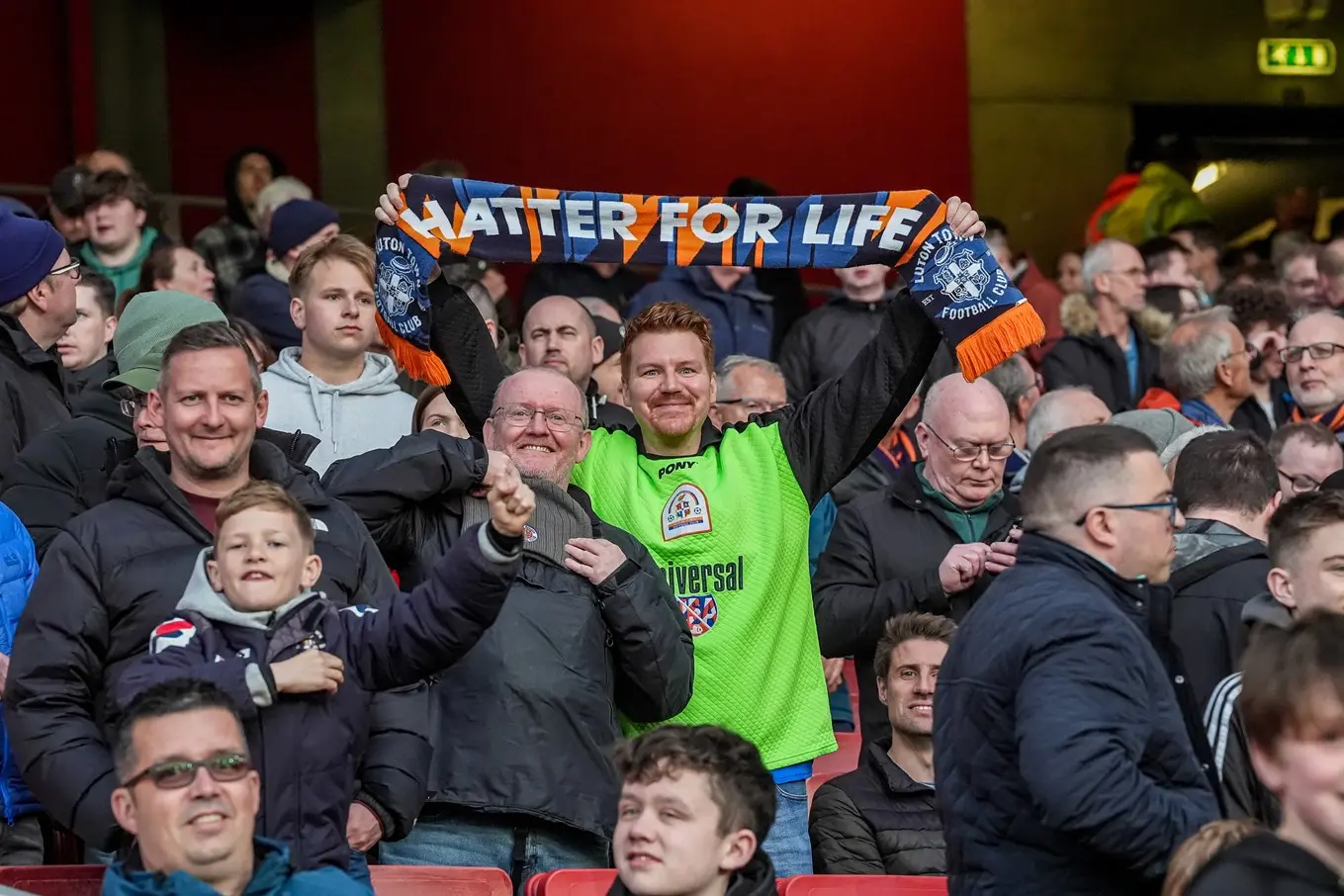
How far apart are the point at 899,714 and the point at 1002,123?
9.18m

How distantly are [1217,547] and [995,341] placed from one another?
2.47 ft

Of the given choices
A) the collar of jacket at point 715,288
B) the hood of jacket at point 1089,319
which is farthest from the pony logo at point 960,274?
the hood of jacket at point 1089,319

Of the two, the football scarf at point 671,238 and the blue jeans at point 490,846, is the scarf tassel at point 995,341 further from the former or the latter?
the blue jeans at point 490,846

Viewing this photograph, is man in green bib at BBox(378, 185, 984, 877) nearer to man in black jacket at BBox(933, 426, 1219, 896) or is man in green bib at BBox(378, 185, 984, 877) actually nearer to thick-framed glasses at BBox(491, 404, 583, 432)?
thick-framed glasses at BBox(491, 404, 583, 432)

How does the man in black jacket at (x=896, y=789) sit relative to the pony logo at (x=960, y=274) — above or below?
below

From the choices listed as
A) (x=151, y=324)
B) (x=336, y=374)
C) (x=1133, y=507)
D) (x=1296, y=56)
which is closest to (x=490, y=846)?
(x=151, y=324)

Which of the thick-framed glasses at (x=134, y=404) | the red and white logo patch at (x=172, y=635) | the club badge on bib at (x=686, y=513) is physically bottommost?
the red and white logo patch at (x=172, y=635)

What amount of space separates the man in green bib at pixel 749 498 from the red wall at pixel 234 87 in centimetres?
626

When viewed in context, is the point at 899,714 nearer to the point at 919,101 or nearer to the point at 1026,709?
the point at 1026,709

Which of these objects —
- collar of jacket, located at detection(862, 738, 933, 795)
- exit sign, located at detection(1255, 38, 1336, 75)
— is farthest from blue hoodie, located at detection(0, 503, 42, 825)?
exit sign, located at detection(1255, 38, 1336, 75)

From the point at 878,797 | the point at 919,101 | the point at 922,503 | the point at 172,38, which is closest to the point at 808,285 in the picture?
the point at 919,101

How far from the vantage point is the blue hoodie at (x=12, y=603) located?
15.9 ft

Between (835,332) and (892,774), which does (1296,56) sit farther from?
(892,774)

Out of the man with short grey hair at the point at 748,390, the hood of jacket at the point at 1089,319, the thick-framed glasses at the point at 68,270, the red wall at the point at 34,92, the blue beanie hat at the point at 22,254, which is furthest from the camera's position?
the red wall at the point at 34,92
